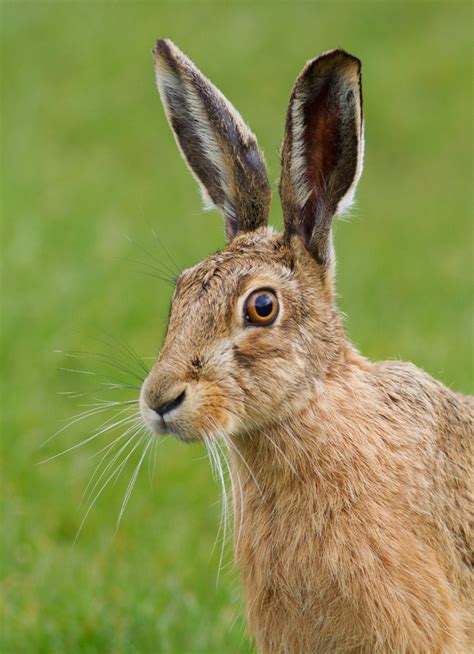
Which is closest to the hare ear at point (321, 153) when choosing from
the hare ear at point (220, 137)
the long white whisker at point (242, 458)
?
the hare ear at point (220, 137)

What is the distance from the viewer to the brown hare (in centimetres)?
370

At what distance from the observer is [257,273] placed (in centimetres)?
383

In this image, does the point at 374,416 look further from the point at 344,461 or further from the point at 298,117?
the point at 298,117

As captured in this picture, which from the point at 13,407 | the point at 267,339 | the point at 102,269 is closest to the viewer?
the point at 267,339

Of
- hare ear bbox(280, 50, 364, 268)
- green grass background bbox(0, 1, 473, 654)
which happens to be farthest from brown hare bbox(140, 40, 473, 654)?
green grass background bbox(0, 1, 473, 654)

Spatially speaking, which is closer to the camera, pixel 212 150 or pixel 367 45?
pixel 212 150

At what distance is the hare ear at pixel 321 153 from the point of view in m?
3.85

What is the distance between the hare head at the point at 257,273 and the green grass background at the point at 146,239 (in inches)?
49.1

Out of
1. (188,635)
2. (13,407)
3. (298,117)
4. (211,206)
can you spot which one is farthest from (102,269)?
(298,117)

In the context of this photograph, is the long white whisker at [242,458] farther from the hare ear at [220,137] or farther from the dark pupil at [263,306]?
the hare ear at [220,137]

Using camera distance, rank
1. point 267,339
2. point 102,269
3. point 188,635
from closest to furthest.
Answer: point 267,339, point 188,635, point 102,269

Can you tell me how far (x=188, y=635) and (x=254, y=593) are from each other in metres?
1.56

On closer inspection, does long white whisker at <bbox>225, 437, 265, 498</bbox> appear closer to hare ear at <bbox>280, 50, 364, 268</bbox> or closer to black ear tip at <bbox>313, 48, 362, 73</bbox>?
hare ear at <bbox>280, 50, 364, 268</bbox>

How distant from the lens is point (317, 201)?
4027 mm
